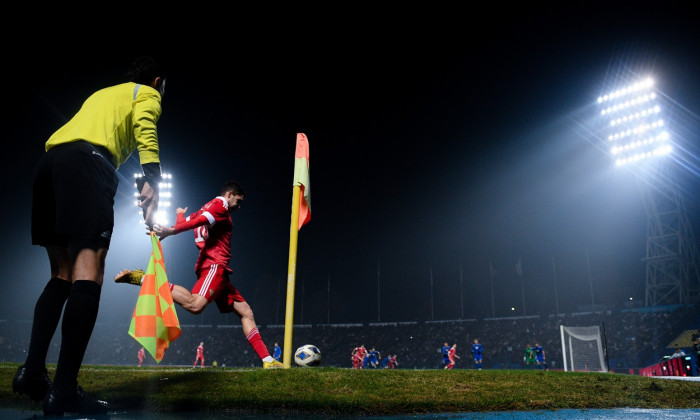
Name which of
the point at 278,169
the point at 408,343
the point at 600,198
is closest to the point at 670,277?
the point at 600,198

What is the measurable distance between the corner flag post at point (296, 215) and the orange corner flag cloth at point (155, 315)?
6.91 feet

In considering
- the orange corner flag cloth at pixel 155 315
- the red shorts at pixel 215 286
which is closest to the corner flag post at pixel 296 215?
the red shorts at pixel 215 286

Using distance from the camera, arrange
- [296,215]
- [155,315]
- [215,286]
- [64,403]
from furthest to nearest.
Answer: [296,215]
[215,286]
[155,315]
[64,403]

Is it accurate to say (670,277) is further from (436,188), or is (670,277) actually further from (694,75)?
(436,188)

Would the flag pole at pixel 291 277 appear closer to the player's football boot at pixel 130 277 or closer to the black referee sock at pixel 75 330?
the player's football boot at pixel 130 277

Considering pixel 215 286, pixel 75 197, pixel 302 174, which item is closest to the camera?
pixel 75 197

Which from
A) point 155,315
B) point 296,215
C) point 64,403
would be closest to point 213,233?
point 296,215

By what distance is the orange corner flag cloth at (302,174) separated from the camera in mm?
5227

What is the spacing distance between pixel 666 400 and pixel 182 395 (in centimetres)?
411

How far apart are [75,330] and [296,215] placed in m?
3.13

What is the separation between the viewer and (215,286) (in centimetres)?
449

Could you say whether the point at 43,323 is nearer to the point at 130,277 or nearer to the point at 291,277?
the point at 130,277

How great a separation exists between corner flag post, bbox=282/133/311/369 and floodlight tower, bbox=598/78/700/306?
27.6m

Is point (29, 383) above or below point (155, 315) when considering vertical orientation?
below
